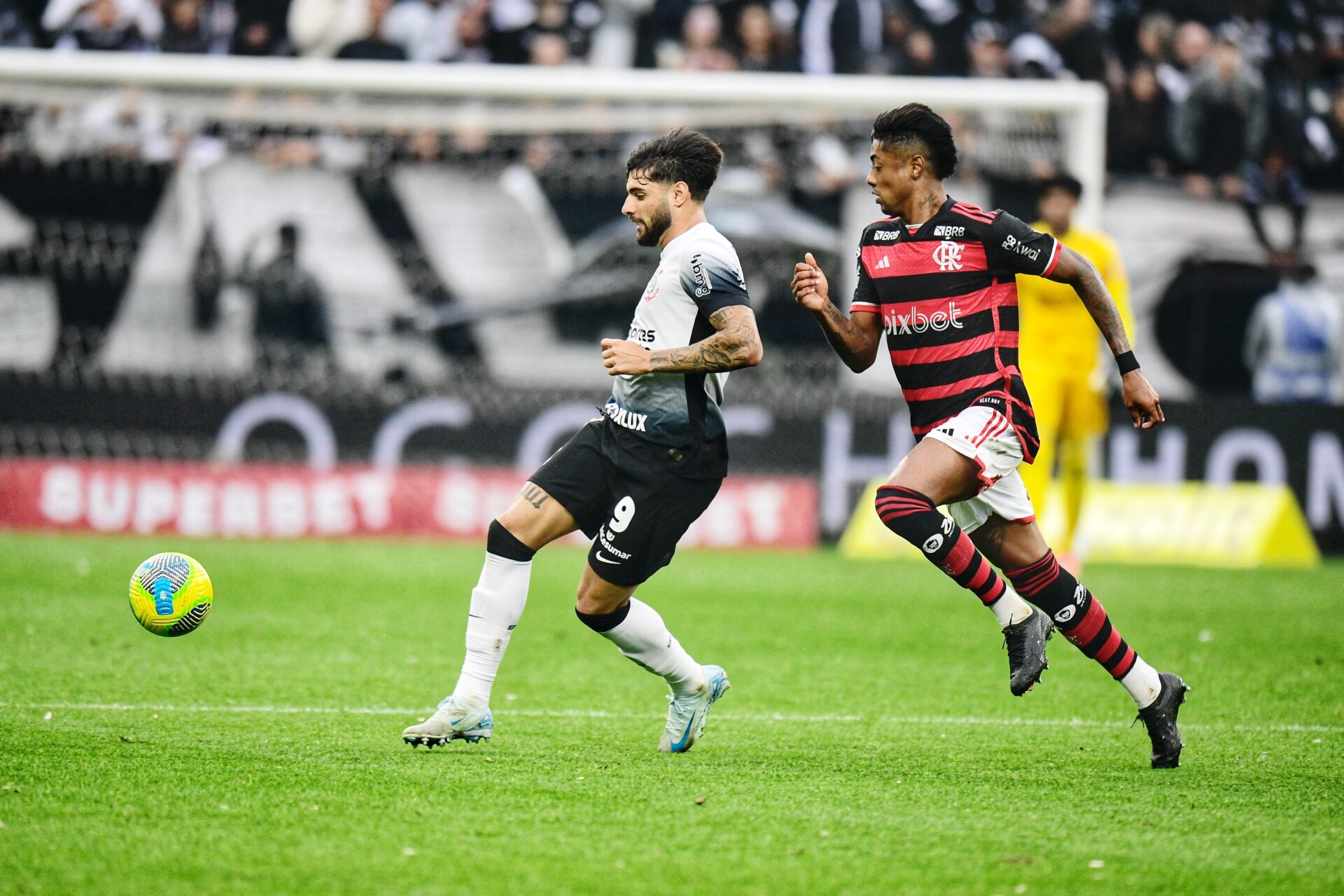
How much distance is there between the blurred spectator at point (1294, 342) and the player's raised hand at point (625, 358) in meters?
12.0

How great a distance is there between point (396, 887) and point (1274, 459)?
11460mm

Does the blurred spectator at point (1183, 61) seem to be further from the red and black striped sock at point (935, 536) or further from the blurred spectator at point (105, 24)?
the red and black striped sock at point (935, 536)

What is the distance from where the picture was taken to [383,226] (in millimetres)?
16234

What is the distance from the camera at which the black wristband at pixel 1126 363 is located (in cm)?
560

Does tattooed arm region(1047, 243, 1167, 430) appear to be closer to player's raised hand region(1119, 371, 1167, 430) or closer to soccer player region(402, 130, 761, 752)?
player's raised hand region(1119, 371, 1167, 430)

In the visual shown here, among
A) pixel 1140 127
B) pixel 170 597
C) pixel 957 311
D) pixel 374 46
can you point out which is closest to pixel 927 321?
pixel 957 311

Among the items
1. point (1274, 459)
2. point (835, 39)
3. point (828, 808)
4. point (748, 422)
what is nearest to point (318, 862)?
point (828, 808)

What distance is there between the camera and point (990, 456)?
5.65 metres

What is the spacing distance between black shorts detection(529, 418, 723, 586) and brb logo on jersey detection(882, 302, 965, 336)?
2.89 feet

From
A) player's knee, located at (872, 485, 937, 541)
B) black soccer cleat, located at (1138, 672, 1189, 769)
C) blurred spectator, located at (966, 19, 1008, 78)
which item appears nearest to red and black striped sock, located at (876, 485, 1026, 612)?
player's knee, located at (872, 485, 937, 541)

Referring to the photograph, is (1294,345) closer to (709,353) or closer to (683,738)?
(683,738)

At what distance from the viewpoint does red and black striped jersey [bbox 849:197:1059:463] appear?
575 centimetres

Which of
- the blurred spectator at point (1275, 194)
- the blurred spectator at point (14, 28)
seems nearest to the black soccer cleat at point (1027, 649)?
the blurred spectator at point (1275, 194)

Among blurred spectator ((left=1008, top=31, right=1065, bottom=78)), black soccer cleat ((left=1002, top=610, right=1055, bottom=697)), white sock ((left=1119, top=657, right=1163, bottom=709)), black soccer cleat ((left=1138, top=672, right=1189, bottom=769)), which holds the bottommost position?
black soccer cleat ((left=1138, top=672, right=1189, bottom=769))
